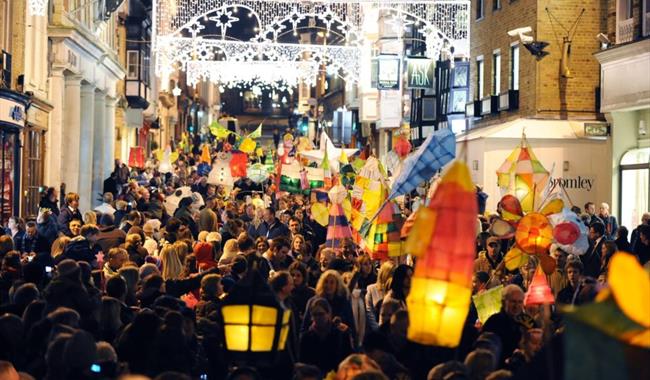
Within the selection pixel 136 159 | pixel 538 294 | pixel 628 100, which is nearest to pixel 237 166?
pixel 628 100

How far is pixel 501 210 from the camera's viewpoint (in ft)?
54.9

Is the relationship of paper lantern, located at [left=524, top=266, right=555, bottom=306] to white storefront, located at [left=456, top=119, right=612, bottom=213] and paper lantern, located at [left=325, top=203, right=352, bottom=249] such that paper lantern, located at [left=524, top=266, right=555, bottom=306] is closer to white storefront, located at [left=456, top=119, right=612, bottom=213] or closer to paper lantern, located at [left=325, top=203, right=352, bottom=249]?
paper lantern, located at [left=325, top=203, right=352, bottom=249]

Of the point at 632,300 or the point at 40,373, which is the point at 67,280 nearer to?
the point at 40,373

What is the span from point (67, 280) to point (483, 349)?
12.7 feet

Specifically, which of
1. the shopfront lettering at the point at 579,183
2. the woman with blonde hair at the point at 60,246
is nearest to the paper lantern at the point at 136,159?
the shopfront lettering at the point at 579,183

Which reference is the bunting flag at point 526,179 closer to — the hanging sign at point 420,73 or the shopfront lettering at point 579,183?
the shopfront lettering at point 579,183

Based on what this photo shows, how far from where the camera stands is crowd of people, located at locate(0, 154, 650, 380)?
344 inches

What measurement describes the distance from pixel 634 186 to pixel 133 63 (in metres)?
29.3

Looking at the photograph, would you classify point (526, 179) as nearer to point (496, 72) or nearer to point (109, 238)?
point (109, 238)

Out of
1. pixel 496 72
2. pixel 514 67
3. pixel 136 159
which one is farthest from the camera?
pixel 136 159

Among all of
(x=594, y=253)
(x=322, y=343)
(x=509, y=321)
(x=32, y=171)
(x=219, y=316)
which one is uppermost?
(x=32, y=171)

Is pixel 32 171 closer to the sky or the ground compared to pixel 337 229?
closer to the sky

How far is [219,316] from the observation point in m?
10.1

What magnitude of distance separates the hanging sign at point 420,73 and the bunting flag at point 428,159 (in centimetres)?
2822
